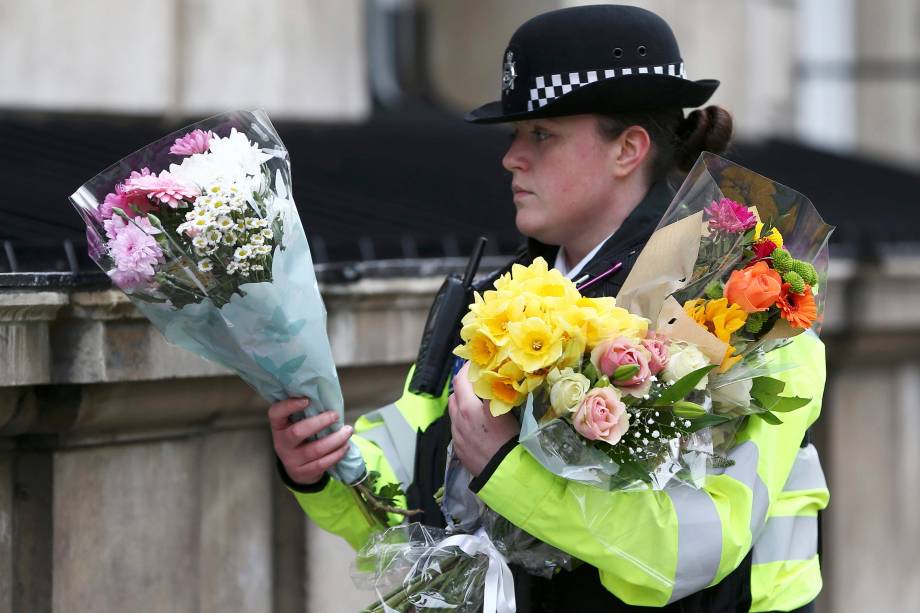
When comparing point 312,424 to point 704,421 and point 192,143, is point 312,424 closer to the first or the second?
point 192,143

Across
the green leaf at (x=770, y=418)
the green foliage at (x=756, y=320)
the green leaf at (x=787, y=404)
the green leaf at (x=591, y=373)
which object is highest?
the green foliage at (x=756, y=320)

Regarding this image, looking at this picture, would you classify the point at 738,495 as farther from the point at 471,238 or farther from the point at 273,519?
the point at 471,238

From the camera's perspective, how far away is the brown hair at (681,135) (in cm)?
331

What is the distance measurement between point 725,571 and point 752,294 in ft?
1.81

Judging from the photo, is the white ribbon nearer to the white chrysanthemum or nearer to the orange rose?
the orange rose

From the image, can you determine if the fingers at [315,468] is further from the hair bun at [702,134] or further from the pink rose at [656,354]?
the hair bun at [702,134]

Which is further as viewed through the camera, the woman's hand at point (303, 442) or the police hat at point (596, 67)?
the police hat at point (596, 67)

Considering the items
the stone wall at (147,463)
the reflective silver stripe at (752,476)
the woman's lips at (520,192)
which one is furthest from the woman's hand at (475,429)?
the stone wall at (147,463)

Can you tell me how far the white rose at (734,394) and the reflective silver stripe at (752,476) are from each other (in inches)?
6.6

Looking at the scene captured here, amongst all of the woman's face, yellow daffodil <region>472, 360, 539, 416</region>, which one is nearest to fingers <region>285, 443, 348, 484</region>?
yellow daffodil <region>472, 360, 539, 416</region>

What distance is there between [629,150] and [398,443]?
2.79ft

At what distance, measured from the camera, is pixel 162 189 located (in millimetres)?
2674

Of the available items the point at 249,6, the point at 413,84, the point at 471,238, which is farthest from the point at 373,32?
the point at 471,238

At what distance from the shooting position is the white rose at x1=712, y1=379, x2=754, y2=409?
2760 millimetres
